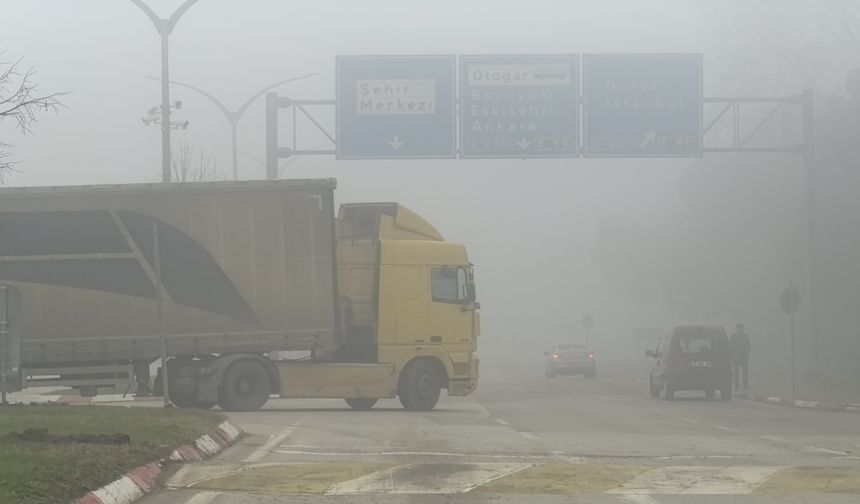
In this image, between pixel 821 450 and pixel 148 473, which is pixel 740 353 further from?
pixel 148 473

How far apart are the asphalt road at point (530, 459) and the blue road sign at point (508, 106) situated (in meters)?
9.51

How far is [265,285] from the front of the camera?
23.3 metres

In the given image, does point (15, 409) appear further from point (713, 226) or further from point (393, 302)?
point (713, 226)

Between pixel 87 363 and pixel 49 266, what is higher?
pixel 49 266

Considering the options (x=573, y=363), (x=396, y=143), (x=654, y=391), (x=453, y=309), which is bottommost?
(x=573, y=363)

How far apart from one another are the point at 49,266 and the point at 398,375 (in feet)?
22.0

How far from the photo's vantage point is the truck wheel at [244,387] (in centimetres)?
2322

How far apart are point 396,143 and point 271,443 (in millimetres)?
16847

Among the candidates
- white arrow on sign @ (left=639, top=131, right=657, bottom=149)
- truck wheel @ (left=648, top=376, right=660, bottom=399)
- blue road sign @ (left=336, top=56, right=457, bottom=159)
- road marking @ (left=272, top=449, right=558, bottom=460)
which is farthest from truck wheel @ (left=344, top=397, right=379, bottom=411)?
white arrow on sign @ (left=639, top=131, right=657, bottom=149)

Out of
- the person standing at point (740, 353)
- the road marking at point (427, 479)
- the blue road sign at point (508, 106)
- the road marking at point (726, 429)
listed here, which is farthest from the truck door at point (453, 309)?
the person standing at point (740, 353)

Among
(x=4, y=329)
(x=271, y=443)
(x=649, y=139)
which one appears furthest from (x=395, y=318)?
(x=649, y=139)

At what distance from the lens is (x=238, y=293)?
76.0ft

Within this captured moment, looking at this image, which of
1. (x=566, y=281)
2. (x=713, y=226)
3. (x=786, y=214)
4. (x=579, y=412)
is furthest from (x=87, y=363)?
(x=566, y=281)

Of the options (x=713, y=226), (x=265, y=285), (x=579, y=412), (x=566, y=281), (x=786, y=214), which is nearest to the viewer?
(x=265, y=285)
